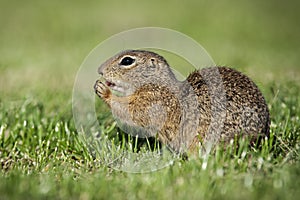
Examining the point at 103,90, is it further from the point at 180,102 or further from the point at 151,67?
the point at 180,102

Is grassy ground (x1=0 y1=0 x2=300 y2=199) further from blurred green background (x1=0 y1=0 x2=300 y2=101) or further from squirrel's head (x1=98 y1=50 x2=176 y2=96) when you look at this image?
squirrel's head (x1=98 y1=50 x2=176 y2=96)

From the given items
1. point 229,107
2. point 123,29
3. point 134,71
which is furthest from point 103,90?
point 123,29

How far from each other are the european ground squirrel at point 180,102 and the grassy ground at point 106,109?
25 centimetres

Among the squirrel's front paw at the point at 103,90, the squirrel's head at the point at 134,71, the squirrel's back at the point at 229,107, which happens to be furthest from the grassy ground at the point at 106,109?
the squirrel's head at the point at 134,71

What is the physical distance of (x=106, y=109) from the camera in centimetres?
536

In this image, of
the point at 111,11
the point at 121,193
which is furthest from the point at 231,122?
the point at 111,11

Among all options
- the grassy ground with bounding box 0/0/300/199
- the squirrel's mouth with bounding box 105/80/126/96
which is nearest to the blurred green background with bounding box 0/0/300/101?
the grassy ground with bounding box 0/0/300/199

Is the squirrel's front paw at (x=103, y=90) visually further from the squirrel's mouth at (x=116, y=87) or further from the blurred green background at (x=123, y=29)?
the blurred green background at (x=123, y=29)

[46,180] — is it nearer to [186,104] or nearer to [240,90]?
[186,104]

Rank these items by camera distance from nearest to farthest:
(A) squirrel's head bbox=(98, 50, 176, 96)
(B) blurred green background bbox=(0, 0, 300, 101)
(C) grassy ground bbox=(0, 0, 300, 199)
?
(C) grassy ground bbox=(0, 0, 300, 199)
(A) squirrel's head bbox=(98, 50, 176, 96)
(B) blurred green background bbox=(0, 0, 300, 101)

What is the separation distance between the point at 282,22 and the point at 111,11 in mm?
4315

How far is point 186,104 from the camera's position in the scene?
13.1 feet

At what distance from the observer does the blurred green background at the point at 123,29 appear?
7414mm

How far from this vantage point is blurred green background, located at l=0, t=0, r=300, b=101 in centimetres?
741
